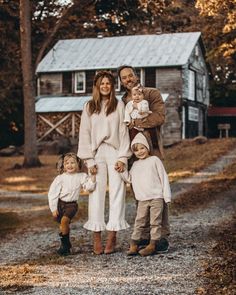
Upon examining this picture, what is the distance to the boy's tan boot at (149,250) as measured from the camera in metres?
7.91

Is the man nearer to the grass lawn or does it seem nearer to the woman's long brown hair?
the woman's long brown hair

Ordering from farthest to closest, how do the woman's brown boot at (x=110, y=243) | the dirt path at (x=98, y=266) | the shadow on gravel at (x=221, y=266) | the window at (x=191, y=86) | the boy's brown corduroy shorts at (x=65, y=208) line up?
the window at (x=191, y=86) → the boy's brown corduroy shorts at (x=65, y=208) → the woman's brown boot at (x=110, y=243) → the dirt path at (x=98, y=266) → the shadow on gravel at (x=221, y=266)

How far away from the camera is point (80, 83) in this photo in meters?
39.8

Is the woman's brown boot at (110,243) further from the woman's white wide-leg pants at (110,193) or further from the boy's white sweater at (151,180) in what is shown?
the boy's white sweater at (151,180)

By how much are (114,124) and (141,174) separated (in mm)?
711

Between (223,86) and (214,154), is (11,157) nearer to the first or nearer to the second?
(214,154)

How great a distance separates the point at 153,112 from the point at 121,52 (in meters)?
31.0

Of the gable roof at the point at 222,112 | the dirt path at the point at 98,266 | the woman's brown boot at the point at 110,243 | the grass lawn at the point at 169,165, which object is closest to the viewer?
the dirt path at the point at 98,266

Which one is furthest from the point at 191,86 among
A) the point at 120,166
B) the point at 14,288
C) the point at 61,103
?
the point at 14,288

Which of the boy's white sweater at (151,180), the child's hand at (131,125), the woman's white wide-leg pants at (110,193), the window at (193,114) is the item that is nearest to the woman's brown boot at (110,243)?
the woman's white wide-leg pants at (110,193)

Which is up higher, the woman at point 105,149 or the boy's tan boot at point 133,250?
the woman at point 105,149

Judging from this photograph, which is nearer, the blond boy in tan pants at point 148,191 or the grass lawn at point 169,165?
the blond boy in tan pants at point 148,191

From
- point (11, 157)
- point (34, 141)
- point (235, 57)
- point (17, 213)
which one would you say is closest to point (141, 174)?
point (17, 213)

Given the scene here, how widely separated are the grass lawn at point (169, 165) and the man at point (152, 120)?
473 inches
